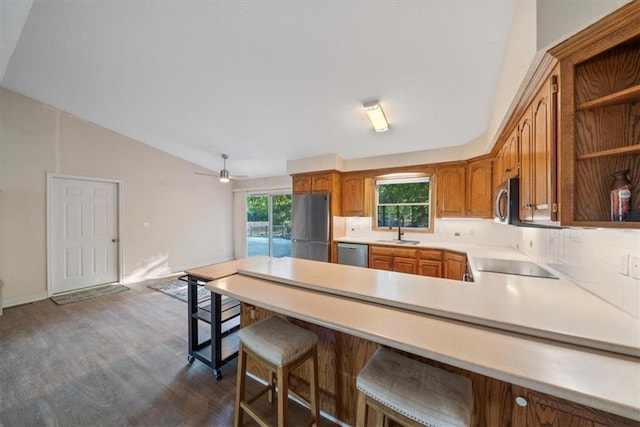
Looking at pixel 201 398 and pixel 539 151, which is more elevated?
pixel 539 151

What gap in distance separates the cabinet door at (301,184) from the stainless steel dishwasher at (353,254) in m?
1.26

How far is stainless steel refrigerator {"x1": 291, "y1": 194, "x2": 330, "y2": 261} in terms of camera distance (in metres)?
4.31

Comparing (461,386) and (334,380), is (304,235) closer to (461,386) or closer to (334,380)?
(334,380)

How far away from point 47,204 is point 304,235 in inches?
161

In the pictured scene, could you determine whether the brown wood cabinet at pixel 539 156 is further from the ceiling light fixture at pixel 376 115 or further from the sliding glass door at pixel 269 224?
the sliding glass door at pixel 269 224

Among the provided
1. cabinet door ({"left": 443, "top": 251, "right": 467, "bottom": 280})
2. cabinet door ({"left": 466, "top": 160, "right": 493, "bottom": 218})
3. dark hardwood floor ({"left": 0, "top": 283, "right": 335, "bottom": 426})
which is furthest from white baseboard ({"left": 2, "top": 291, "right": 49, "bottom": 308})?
cabinet door ({"left": 466, "top": 160, "right": 493, "bottom": 218})

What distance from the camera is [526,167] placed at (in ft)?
5.30

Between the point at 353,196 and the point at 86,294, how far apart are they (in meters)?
4.77

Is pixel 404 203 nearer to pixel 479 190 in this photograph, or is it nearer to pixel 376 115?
pixel 479 190

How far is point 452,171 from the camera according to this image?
3689mm

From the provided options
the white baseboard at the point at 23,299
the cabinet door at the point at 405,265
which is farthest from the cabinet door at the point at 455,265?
the white baseboard at the point at 23,299

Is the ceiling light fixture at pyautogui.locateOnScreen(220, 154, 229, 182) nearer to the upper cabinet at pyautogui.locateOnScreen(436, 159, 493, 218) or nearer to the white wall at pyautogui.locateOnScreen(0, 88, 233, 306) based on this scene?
the white wall at pyautogui.locateOnScreen(0, 88, 233, 306)

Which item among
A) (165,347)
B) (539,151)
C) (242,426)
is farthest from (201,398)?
(539,151)

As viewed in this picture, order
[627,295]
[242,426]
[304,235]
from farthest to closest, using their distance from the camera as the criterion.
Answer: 1. [304,235]
2. [242,426]
3. [627,295]
